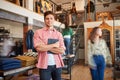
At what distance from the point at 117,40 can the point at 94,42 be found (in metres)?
4.26

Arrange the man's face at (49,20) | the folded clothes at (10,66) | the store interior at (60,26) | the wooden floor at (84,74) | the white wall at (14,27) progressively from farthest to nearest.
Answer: the white wall at (14,27) → the wooden floor at (84,74) → the store interior at (60,26) → the folded clothes at (10,66) → the man's face at (49,20)

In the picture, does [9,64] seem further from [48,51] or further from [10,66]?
[48,51]

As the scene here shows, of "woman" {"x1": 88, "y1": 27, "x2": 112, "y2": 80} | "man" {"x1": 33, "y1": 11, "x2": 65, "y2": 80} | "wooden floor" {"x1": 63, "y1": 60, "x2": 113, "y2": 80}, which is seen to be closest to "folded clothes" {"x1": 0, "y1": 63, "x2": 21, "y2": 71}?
"man" {"x1": 33, "y1": 11, "x2": 65, "y2": 80}

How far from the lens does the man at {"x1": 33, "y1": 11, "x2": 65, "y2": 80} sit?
6.00 ft

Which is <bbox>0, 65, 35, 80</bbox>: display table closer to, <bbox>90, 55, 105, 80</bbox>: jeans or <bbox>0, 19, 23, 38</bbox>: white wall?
<bbox>90, 55, 105, 80</bbox>: jeans

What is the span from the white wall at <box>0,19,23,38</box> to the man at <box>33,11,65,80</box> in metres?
3.79

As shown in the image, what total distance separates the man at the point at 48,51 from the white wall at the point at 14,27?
379 cm

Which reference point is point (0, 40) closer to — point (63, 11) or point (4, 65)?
point (4, 65)

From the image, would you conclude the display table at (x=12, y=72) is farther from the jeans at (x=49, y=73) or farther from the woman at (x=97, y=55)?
the woman at (x=97, y=55)

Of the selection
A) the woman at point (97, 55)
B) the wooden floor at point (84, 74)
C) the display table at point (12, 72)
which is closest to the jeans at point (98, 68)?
the woman at point (97, 55)

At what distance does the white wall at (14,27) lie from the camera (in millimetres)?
5479

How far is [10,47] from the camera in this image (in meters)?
5.55

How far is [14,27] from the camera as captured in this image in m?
5.90

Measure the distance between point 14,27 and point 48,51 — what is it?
4346 millimetres
